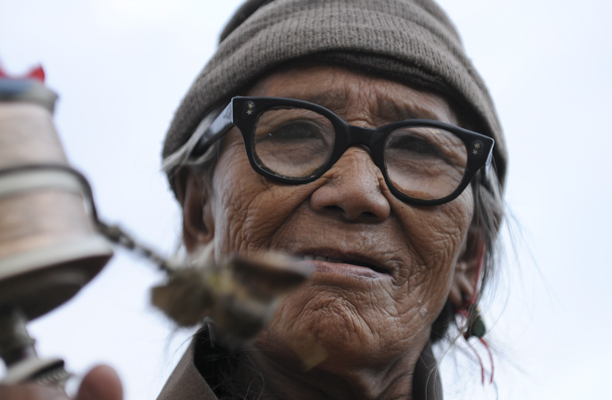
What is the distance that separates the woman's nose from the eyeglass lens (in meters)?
0.06

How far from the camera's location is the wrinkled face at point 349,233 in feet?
5.51

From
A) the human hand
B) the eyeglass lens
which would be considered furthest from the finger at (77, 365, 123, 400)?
the eyeglass lens

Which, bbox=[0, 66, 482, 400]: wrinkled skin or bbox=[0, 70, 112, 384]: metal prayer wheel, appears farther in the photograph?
bbox=[0, 66, 482, 400]: wrinkled skin

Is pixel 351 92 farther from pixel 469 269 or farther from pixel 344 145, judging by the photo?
pixel 469 269

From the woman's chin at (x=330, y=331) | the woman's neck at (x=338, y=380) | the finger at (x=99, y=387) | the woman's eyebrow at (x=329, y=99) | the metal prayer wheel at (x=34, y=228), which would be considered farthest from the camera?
the woman's eyebrow at (x=329, y=99)

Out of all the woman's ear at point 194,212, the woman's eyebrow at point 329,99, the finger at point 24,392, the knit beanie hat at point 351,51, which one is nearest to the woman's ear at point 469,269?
the knit beanie hat at point 351,51

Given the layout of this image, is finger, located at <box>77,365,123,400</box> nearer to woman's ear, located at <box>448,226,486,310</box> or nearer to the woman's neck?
the woman's neck

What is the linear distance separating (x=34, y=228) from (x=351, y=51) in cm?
150

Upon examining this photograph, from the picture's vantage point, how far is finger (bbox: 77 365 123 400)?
3.07 ft

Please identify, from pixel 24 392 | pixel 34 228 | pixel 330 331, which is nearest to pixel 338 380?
pixel 330 331

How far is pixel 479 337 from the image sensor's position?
2.28m

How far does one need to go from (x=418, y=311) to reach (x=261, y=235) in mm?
553

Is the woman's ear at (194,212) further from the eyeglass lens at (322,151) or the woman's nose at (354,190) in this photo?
the woman's nose at (354,190)

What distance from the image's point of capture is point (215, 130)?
2102 millimetres
